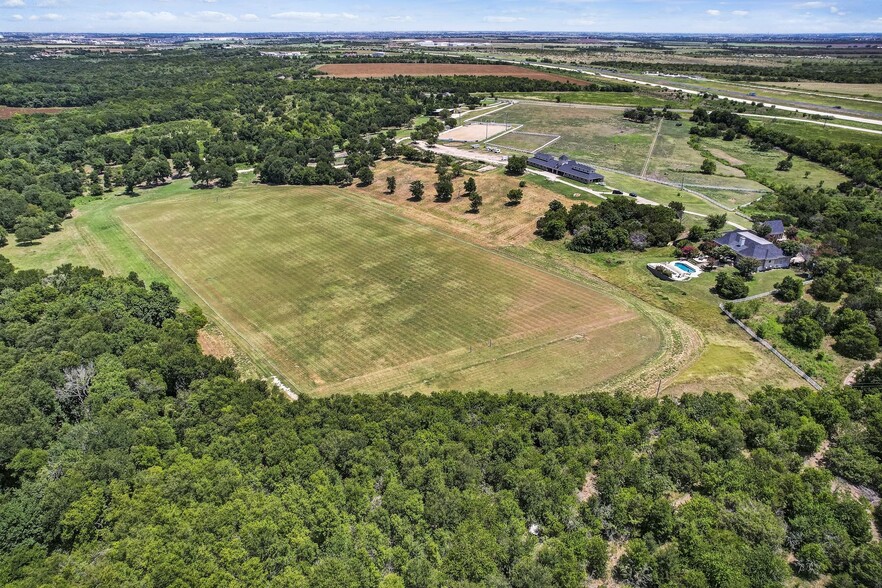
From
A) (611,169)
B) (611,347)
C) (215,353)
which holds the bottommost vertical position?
(215,353)

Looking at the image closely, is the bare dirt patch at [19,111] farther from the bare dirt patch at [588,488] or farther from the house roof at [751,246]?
the house roof at [751,246]

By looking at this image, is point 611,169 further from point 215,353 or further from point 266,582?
point 266,582

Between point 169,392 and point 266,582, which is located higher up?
point 266,582

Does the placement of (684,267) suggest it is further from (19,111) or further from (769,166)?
(19,111)

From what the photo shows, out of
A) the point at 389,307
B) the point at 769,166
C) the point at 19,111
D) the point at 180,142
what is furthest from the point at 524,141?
the point at 19,111

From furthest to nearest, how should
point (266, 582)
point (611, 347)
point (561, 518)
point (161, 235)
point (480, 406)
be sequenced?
point (161, 235), point (611, 347), point (480, 406), point (561, 518), point (266, 582)

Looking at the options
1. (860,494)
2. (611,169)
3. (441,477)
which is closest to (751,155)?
(611,169)
